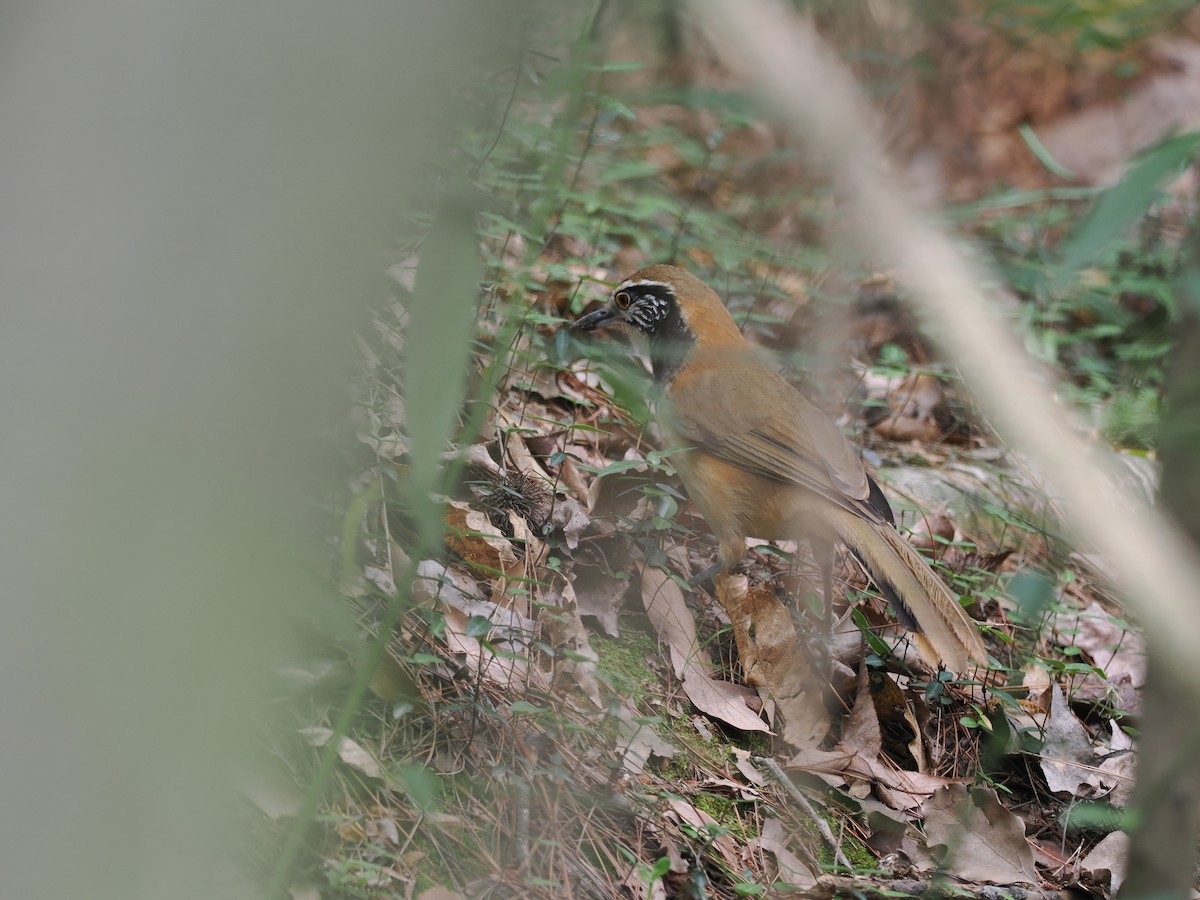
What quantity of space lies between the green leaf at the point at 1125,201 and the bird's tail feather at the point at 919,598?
8.56 ft

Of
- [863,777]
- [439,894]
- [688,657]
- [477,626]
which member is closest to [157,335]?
[439,894]

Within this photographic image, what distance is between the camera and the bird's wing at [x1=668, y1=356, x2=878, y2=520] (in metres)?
4.23

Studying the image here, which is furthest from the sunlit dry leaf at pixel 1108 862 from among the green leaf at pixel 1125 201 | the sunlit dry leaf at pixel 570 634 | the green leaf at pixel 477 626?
the green leaf at pixel 1125 201

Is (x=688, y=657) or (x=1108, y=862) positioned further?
(x=688, y=657)

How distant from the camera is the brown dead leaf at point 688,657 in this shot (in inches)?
143

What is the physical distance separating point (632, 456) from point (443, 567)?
1.44 metres

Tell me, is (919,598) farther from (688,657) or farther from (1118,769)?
(1118,769)

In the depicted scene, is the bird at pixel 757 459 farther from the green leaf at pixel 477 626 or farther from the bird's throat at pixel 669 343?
the green leaf at pixel 477 626

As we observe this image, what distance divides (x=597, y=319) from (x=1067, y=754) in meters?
2.66

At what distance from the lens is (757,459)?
4.46 m

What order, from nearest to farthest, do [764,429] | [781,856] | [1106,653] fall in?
[781,856], [764,429], [1106,653]

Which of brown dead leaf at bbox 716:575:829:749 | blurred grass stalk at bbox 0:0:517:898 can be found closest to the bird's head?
brown dead leaf at bbox 716:575:829:749

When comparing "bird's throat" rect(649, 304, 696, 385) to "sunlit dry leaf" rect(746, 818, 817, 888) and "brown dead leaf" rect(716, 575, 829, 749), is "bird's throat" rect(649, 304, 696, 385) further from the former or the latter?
"sunlit dry leaf" rect(746, 818, 817, 888)

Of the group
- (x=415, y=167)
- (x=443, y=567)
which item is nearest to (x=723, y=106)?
(x=415, y=167)
